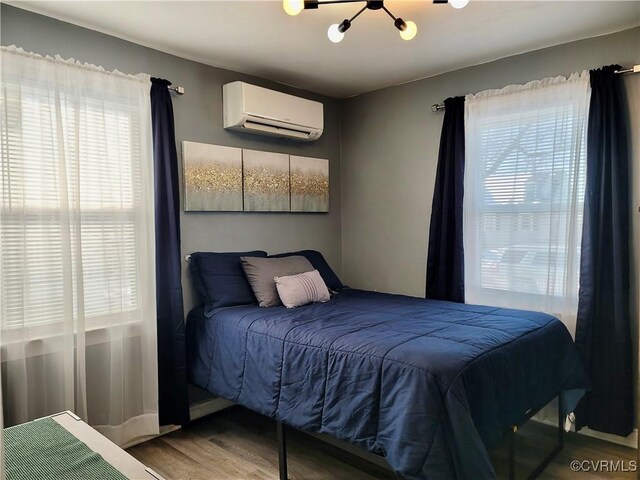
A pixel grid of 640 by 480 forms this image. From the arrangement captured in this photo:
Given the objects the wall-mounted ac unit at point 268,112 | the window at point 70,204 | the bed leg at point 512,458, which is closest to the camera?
the bed leg at point 512,458

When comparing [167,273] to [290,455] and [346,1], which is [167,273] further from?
[346,1]

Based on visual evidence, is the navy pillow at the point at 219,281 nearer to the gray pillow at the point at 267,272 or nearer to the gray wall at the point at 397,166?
the gray pillow at the point at 267,272

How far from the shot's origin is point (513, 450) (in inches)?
87.2

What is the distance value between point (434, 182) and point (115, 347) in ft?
8.24

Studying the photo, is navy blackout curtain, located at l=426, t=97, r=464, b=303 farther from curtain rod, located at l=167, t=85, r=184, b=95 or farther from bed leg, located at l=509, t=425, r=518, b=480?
curtain rod, located at l=167, t=85, r=184, b=95

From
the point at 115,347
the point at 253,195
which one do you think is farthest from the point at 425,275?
the point at 115,347

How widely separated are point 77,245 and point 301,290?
137 cm

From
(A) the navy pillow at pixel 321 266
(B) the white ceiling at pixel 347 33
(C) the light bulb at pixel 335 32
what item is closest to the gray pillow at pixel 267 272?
(A) the navy pillow at pixel 321 266

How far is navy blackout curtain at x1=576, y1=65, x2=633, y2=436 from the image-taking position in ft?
8.92

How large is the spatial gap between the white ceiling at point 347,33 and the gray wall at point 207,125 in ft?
0.24

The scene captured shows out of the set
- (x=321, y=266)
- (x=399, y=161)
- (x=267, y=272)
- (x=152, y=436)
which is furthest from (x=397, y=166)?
(x=152, y=436)

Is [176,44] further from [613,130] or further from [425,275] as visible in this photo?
[613,130]

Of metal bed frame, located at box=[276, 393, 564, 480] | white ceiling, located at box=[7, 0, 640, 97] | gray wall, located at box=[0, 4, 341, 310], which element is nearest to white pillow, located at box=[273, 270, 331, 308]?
gray wall, located at box=[0, 4, 341, 310]

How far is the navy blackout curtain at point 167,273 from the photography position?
9.59 feet
